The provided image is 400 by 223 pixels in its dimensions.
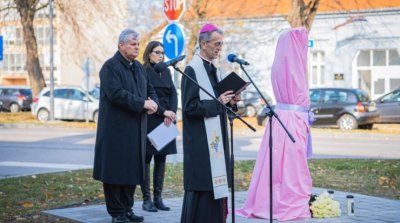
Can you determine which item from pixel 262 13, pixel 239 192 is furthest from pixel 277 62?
pixel 262 13

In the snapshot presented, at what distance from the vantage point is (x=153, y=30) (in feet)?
A: 127

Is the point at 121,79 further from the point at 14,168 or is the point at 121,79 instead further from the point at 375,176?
the point at 14,168

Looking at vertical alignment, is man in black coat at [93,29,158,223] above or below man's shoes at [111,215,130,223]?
above

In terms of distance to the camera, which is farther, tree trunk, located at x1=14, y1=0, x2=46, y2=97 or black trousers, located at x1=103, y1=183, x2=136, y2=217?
tree trunk, located at x1=14, y1=0, x2=46, y2=97

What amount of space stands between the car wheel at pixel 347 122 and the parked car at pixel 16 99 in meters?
26.6

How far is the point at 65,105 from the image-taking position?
111 ft

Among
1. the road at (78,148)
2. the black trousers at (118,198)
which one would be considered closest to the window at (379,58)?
the road at (78,148)

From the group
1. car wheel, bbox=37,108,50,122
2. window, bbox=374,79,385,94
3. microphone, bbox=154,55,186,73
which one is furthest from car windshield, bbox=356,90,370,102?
microphone, bbox=154,55,186,73

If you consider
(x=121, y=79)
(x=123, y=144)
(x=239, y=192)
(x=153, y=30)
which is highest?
(x=153, y=30)

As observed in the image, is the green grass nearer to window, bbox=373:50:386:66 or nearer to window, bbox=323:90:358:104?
window, bbox=323:90:358:104

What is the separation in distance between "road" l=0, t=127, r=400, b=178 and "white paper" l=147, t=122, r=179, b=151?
5.56 m

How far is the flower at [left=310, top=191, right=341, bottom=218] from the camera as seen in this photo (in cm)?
888

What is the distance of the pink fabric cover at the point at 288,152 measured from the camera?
893cm

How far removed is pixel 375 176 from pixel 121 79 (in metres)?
6.24
